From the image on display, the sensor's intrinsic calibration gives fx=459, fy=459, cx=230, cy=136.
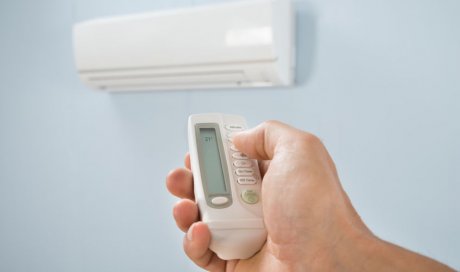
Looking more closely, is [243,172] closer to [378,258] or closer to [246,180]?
[246,180]

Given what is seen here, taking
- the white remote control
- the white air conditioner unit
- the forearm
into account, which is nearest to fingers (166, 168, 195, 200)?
the white remote control

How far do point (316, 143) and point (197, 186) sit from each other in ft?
0.68

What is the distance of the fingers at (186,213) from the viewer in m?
0.78

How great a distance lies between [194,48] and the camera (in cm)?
136

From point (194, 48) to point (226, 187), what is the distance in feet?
2.28

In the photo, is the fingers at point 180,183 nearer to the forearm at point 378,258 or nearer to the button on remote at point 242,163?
the button on remote at point 242,163

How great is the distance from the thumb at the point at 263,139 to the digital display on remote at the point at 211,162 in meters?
0.04

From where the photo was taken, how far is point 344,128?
4.40 feet

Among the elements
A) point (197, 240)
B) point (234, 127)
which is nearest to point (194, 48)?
point (234, 127)

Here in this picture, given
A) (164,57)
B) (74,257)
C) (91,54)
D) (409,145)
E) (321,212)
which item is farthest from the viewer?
(74,257)

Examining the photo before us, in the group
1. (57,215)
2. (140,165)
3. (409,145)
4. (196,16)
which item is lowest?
(57,215)

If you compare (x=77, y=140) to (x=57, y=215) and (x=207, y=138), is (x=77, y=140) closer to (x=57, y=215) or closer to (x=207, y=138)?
(x=57, y=215)

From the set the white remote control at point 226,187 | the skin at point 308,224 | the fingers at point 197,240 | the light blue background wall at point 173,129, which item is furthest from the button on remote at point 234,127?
the light blue background wall at point 173,129

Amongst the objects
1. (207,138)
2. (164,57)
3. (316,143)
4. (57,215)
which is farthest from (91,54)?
(316,143)
